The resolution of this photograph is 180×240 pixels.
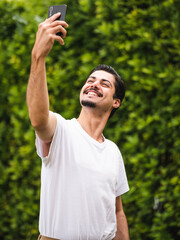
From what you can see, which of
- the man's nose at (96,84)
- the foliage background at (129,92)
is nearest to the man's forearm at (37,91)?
the man's nose at (96,84)

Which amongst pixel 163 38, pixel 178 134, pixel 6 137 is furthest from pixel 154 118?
pixel 6 137

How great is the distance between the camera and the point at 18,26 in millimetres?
3262

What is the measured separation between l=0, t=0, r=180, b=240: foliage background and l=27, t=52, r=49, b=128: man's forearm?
161 centimetres

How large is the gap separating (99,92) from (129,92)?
1.39 meters

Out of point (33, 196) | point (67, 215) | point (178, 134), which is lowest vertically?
point (33, 196)

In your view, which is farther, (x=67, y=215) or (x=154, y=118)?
(x=154, y=118)

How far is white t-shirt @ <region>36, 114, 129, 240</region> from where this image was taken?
79.0 inches

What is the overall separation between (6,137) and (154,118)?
225 centimetres

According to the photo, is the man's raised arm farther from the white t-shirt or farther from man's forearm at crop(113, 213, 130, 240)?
man's forearm at crop(113, 213, 130, 240)

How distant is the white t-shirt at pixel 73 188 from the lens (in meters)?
2.01

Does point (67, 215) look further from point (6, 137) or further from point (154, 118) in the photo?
point (6, 137)

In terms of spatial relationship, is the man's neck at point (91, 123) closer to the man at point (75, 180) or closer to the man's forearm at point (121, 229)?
the man at point (75, 180)

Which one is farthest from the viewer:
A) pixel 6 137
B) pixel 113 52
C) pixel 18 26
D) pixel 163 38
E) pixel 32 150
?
pixel 6 137

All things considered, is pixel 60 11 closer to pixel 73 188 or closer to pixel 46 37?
pixel 46 37
